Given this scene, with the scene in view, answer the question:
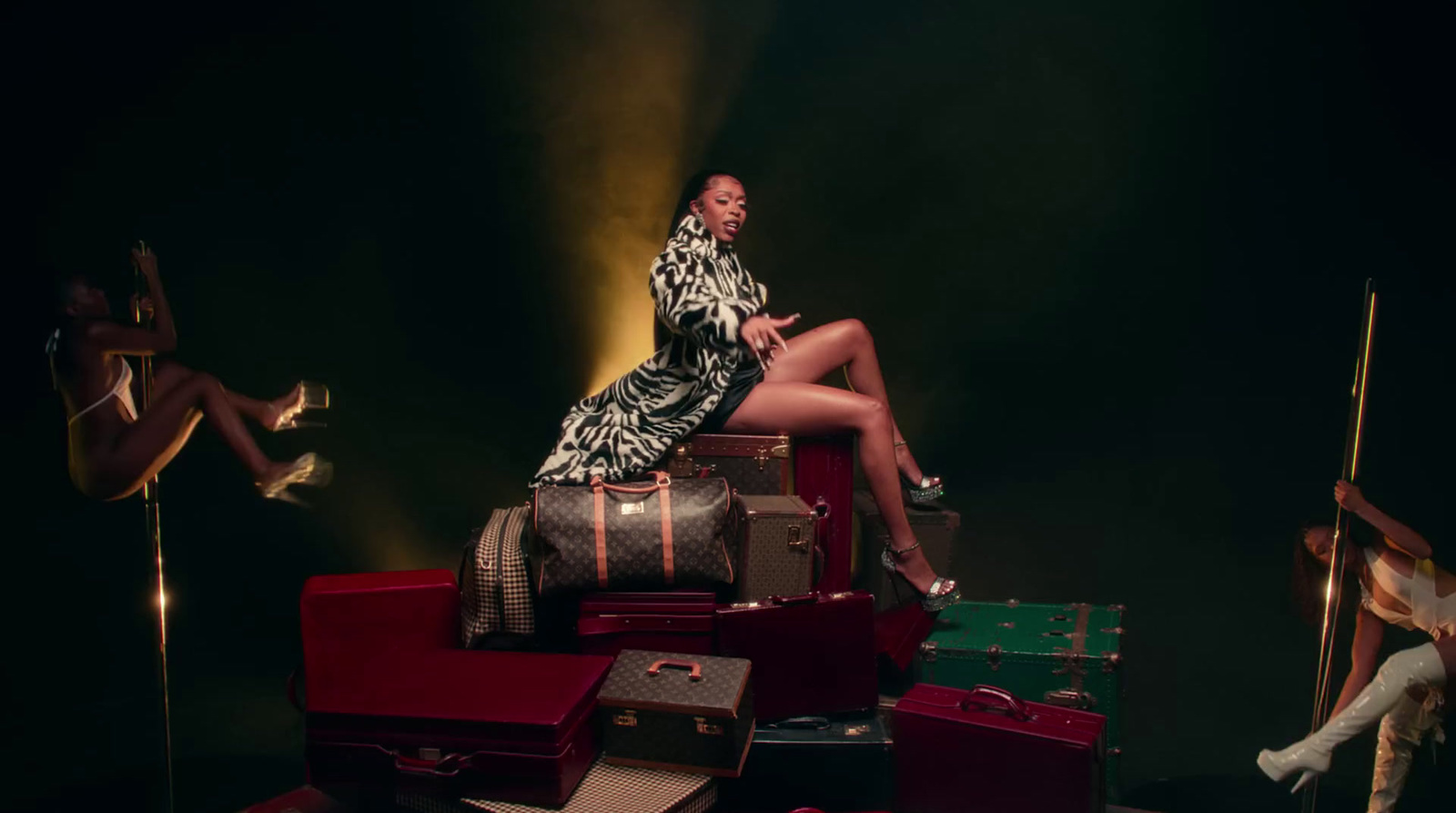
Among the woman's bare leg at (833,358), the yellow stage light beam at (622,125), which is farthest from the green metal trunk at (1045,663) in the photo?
the yellow stage light beam at (622,125)

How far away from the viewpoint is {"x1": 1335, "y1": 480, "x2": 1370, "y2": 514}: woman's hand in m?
3.33

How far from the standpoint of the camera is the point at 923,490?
14.0 feet

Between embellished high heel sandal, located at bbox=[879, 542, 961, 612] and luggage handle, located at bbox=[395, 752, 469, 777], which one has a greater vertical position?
embellished high heel sandal, located at bbox=[879, 542, 961, 612]

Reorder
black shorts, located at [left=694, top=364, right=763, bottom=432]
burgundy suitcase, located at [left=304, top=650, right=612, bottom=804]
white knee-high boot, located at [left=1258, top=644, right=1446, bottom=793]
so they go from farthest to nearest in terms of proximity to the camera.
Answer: black shorts, located at [left=694, top=364, right=763, bottom=432] < white knee-high boot, located at [left=1258, top=644, right=1446, bottom=793] < burgundy suitcase, located at [left=304, top=650, right=612, bottom=804]

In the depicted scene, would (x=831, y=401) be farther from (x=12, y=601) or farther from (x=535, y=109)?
(x=12, y=601)

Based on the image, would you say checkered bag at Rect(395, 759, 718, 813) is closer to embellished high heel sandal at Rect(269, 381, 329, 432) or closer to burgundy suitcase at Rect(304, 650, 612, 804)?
burgundy suitcase at Rect(304, 650, 612, 804)

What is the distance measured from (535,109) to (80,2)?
1730 millimetres

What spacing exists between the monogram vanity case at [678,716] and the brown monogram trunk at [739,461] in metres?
1.04

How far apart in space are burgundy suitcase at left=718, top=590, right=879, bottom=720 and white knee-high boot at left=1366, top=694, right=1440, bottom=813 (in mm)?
1628

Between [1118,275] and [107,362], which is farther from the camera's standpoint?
[1118,275]

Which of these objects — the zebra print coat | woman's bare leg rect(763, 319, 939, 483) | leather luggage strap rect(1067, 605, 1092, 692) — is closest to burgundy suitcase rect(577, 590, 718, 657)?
the zebra print coat

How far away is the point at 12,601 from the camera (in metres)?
3.15

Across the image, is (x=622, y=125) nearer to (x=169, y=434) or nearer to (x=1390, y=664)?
(x=169, y=434)

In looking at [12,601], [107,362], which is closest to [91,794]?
[12,601]
